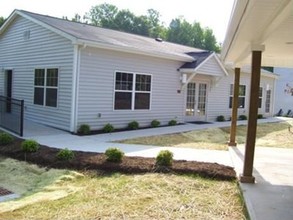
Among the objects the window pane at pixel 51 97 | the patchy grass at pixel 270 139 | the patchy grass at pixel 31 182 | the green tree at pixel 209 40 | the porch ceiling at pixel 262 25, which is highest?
the green tree at pixel 209 40

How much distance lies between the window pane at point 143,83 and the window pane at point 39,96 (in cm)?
344

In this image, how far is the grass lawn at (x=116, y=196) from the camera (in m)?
4.66

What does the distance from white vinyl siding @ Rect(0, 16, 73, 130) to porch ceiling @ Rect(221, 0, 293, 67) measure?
614 centimetres

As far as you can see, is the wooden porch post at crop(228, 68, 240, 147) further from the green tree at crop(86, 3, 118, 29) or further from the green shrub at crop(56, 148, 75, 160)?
the green tree at crop(86, 3, 118, 29)

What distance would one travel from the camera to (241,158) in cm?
845

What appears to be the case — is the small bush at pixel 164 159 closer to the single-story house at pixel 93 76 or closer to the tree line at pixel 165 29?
the single-story house at pixel 93 76

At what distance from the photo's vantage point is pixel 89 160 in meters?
7.25

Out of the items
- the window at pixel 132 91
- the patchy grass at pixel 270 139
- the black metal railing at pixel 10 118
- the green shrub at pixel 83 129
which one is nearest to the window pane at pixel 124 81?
the window at pixel 132 91

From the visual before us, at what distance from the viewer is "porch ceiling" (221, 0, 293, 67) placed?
4.04 m

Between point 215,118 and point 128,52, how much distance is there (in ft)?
24.5

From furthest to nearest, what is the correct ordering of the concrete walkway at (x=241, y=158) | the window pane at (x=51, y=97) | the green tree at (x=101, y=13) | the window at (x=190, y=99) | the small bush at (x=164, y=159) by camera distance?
the green tree at (x=101, y=13) < the window at (x=190, y=99) < the window pane at (x=51, y=97) < the small bush at (x=164, y=159) < the concrete walkway at (x=241, y=158)

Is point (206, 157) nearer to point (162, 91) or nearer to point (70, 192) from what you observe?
point (70, 192)

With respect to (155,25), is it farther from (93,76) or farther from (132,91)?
(93,76)

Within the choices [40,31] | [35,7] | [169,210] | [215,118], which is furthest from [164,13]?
[169,210]
